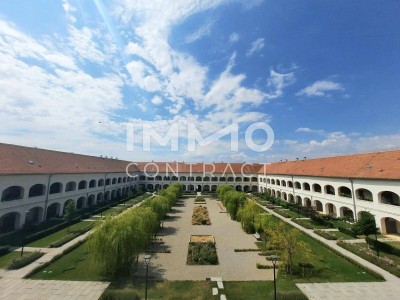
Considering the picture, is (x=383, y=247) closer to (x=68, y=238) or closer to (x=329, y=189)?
(x=329, y=189)

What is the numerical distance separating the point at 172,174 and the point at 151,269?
177ft

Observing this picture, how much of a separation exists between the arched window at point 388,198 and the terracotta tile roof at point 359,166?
2.55 meters

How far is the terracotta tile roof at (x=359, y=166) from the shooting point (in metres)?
25.1

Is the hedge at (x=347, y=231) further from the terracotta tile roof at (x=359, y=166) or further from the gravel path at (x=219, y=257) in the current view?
the gravel path at (x=219, y=257)

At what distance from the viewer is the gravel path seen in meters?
15.9

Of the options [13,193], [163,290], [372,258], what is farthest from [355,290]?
[13,193]

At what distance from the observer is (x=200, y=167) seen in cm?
7256

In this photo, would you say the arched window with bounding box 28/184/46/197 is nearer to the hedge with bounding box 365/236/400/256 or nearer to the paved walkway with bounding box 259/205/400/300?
the paved walkway with bounding box 259/205/400/300

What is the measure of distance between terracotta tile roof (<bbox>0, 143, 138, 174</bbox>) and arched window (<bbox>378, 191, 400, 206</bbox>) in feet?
135

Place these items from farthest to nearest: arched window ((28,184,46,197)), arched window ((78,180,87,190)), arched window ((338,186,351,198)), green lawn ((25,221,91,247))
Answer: arched window ((78,180,87,190)), arched window ((338,186,351,198)), arched window ((28,184,46,197)), green lawn ((25,221,91,247))

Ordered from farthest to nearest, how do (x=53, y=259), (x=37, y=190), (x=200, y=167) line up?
(x=200, y=167), (x=37, y=190), (x=53, y=259)

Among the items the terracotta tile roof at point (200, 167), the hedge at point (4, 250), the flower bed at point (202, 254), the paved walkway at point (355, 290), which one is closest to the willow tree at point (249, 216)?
the flower bed at point (202, 254)

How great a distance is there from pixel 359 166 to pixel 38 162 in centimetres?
4353

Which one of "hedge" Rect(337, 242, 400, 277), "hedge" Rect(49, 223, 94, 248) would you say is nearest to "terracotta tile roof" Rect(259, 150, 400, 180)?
"hedge" Rect(337, 242, 400, 277)
